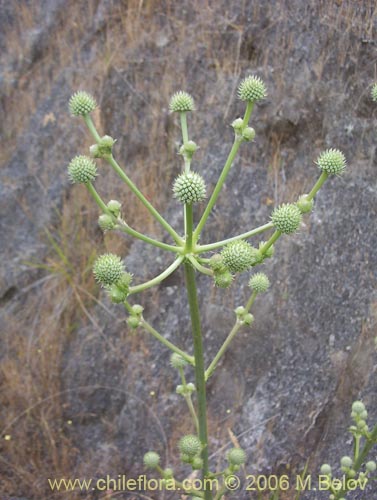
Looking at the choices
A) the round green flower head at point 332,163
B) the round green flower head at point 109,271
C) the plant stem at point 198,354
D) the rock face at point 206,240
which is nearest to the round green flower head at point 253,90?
the round green flower head at point 332,163

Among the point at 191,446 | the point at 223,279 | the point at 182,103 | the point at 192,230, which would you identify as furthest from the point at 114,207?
the point at 191,446

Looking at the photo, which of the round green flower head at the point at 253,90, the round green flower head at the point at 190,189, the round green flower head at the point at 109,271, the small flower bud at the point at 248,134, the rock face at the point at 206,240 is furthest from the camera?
the rock face at the point at 206,240

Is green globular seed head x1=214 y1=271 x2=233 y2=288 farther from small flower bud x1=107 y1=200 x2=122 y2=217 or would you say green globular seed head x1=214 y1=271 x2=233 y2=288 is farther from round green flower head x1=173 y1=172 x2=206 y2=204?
small flower bud x1=107 y1=200 x2=122 y2=217

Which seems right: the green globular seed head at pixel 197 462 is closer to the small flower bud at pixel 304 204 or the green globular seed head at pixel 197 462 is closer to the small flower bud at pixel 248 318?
the small flower bud at pixel 248 318

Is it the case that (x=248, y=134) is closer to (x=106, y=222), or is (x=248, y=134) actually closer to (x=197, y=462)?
(x=106, y=222)

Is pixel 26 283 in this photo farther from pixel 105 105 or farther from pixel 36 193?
pixel 105 105
